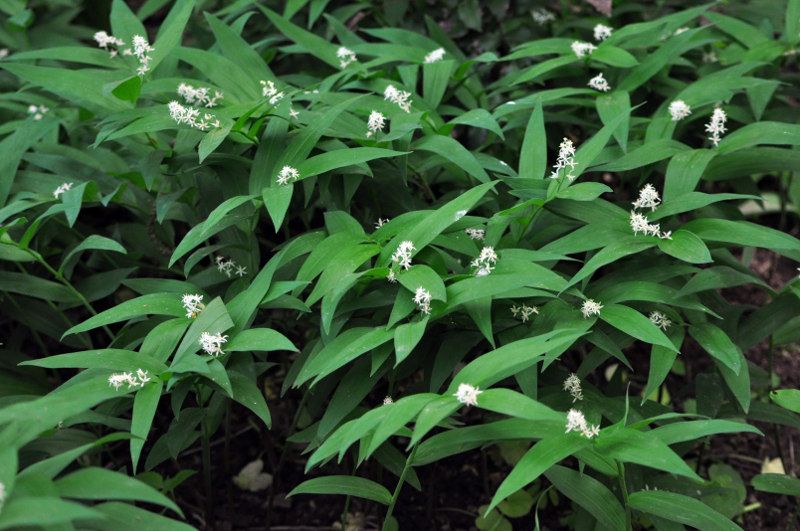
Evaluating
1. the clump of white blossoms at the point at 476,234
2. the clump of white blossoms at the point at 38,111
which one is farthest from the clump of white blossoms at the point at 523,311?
the clump of white blossoms at the point at 38,111

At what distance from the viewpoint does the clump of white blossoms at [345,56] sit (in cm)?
237

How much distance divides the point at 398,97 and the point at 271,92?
1.19 feet

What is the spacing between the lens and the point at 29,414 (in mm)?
1311

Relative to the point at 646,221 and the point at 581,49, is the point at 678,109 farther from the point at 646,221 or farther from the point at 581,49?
the point at 646,221

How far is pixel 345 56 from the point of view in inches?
95.3

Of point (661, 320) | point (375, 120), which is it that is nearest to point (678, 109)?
point (661, 320)

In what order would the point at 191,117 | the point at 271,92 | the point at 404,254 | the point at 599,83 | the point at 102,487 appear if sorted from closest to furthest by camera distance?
the point at 102,487 < the point at 404,254 < the point at 191,117 < the point at 271,92 < the point at 599,83

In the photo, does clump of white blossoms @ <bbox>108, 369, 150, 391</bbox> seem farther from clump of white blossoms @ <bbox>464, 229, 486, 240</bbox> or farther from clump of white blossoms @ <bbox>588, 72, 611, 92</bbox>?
clump of white blossoms @ <bbox>588, 72, 611, 92</bbox>

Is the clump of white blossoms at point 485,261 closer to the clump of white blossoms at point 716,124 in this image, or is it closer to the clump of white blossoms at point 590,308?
the clump of white blossoms at point 590,308

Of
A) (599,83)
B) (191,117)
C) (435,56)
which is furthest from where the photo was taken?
(435,56)

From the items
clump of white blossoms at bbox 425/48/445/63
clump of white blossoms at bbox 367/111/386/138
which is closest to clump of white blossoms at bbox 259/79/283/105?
clump of white blossoms at bbox 367/111/386/138

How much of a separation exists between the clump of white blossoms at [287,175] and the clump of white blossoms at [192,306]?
13.8 inches

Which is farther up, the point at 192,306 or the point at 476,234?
the point at 476,234

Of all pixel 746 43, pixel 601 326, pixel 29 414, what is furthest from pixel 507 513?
pixel 746 43
